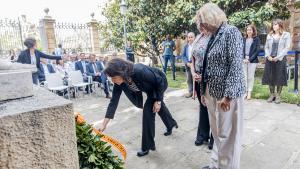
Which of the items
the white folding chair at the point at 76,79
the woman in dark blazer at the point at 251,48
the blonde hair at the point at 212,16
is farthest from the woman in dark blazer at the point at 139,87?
the white folding chair at the point at 76,79

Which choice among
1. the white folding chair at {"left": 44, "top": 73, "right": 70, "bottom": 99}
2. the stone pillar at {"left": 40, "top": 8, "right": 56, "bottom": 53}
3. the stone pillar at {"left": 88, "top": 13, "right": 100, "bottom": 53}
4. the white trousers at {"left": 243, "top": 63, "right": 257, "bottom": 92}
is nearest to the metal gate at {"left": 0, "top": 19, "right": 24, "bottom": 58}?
the stone pillar at {"left": 40, "top": 8, "right": 56, "bottom": 53}

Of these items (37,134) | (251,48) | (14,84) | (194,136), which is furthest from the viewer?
(251,48)

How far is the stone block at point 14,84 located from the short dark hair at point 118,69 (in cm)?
138

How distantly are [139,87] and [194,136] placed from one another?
1612mm

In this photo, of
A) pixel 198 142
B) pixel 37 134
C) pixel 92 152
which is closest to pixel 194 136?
pixel 198 142


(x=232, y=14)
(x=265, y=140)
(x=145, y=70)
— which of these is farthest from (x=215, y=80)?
(x=232, y=14)

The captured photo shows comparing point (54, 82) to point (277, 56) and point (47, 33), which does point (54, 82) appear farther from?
point (47, 33)

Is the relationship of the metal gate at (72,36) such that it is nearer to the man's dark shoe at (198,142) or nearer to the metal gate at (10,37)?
the metal gate at (10,37)

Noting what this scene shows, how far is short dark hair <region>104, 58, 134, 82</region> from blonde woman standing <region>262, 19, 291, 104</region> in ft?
14.2

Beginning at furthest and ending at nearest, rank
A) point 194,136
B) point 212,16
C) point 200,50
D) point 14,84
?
point 194,136, point 200,50, point 212,16, point 14,84

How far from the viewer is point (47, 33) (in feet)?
50.7

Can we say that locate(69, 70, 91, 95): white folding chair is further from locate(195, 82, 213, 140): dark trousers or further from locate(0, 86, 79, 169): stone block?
locate(0, 86, 79, 169): stone block

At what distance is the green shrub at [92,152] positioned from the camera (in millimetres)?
2105

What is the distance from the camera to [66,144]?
1.60 m
